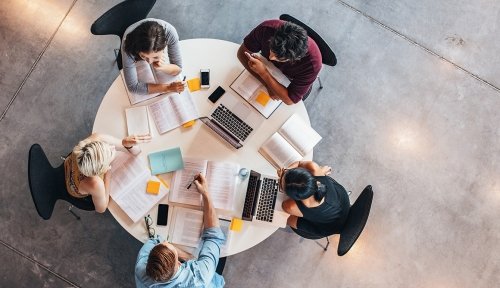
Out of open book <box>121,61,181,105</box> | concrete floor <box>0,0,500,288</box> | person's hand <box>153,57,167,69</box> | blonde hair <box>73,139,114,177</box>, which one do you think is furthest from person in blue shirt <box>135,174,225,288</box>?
concrete floor <box>0,0,500,288</box>

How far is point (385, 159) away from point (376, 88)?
0.66m

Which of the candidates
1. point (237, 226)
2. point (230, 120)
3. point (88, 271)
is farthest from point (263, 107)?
point (88, 271)

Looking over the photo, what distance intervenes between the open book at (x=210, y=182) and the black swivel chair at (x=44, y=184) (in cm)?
72

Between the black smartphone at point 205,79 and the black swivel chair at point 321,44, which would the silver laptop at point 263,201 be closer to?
the black smartphone at point 205,79

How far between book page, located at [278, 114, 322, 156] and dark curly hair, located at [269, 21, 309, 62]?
46 centimetres

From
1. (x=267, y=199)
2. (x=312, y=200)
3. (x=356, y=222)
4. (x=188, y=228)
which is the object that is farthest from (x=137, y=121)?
(x=356, y=222)

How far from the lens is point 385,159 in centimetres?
408

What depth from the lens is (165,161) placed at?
3.04 meters

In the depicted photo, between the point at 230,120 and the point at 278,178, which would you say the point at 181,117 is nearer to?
the point at 230,120

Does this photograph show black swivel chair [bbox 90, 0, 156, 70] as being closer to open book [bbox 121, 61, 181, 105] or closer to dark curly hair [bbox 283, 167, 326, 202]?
open book [bbox 121, 61, 181, 105]

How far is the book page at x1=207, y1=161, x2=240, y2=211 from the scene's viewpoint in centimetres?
299

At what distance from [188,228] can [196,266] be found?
0.28m

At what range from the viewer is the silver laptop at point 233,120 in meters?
3.06

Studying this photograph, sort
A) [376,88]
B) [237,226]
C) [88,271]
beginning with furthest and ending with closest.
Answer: [376,88]
[88,271]
[237,226]
